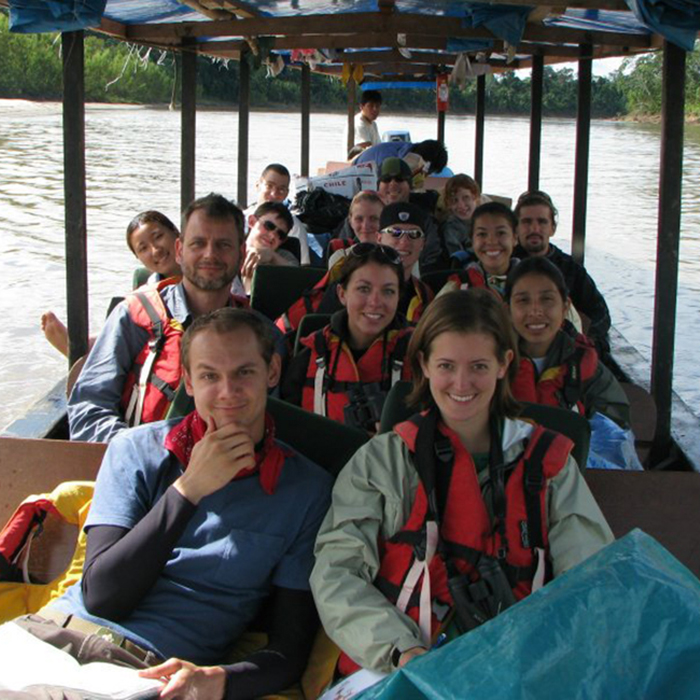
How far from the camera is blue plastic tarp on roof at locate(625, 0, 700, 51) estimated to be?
325 centimetres

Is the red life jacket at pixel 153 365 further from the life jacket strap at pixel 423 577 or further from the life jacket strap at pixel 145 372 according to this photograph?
the life jacket strap at pixel 423 577

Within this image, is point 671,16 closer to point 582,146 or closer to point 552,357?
point 552,357

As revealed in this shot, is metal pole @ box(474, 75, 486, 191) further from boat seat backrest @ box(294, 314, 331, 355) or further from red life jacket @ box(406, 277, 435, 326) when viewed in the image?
boat seat backrest @ box(294, 314, 331, 355)

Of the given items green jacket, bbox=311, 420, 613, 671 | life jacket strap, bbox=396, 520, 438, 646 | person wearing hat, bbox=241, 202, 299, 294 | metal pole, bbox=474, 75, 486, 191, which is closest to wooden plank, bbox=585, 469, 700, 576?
green jacket, bbox=311, 420, 613, 671

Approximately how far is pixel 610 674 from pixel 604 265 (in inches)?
474

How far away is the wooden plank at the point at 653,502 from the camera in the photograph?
9.84ft

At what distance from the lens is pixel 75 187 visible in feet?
14.0

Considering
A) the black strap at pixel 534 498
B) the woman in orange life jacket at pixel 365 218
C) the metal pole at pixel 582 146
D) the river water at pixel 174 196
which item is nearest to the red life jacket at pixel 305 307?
the woman in orange life jacket at pixel 365 218

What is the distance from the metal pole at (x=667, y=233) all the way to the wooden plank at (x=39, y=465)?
244 centimetres

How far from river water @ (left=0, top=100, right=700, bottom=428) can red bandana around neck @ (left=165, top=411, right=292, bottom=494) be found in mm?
4357

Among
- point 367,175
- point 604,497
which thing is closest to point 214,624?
point 604,497

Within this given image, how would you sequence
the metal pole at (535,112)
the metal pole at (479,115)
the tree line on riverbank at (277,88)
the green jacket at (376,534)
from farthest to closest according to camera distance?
the tree line on riverbank at (277,88), the metal pole at (479,115), the metal pole at (535,112), the green jacket at (376,534)

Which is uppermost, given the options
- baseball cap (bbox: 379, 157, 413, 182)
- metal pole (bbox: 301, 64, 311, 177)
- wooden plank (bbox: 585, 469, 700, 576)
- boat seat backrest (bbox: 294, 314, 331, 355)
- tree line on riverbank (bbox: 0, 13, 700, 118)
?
tree line on riverbank (bbox: 0, 13, 700, 118)

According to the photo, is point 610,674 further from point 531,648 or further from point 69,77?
point 69,77
